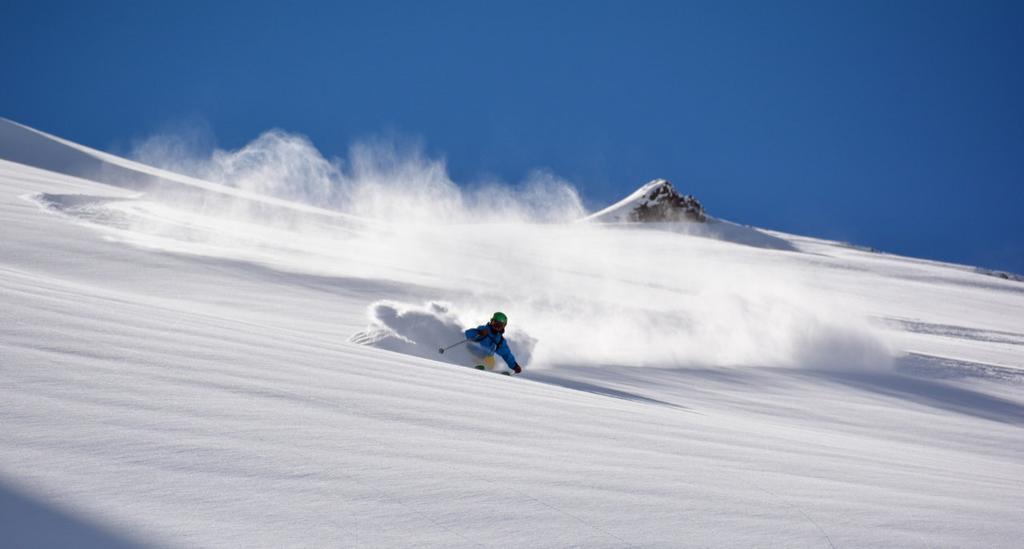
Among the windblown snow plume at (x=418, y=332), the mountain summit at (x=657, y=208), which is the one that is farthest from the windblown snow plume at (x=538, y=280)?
the mountain summit at (x=657, y=208)

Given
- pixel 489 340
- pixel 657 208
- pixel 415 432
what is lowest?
pixel 415 432

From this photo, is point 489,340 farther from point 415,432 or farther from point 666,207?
point 666,207

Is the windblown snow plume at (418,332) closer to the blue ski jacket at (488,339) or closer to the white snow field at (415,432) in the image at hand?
the white snow field at (415,432)

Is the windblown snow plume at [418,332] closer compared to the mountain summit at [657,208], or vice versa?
the windblown snow plume at [418,332]

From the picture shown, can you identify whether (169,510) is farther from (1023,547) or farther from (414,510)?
(1023,547)

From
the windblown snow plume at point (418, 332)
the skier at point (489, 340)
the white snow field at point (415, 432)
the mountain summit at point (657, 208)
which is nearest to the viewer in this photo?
the white snow field at point (415, 432)

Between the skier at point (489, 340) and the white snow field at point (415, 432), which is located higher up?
the skier at point (489, 340)

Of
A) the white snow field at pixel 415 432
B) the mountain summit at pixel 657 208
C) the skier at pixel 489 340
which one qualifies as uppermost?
the mountain summit at pixel 657 208

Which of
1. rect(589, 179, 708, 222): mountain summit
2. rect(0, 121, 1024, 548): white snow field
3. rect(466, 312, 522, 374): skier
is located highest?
rect(589, 179, 708, 222): mountain summit

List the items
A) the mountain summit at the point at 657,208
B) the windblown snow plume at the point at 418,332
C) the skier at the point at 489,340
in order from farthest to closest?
1. the mountain summit at the point at 657,208
2. the skier at the point at 489,340
3. the windblown snow plume at the point at 418,332

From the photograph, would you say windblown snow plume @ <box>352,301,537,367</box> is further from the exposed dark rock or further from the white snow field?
the exposed dark rock

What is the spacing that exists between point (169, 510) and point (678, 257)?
114ft

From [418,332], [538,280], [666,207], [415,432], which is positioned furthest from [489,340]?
[666,207]

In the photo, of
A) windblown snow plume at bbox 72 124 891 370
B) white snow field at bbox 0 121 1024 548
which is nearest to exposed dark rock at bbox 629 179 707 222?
windblown snow plume at bbox 72 124 891 370
